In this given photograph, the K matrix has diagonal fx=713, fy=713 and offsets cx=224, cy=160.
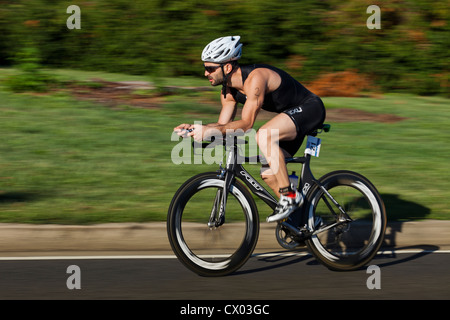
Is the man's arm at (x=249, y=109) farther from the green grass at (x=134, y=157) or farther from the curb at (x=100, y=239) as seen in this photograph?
the green grass at (x=134, y=157)

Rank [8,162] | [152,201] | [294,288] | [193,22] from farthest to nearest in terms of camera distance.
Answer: [193,22] → [8,162] → [152,201] → [294,288]

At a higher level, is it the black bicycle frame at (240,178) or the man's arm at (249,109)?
the man's arm at (249,109)

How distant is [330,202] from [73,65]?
10.6 m

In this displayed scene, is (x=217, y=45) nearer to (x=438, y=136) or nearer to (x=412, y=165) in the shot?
(x=412, y=165)

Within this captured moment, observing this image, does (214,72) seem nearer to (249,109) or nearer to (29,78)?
(249,109)

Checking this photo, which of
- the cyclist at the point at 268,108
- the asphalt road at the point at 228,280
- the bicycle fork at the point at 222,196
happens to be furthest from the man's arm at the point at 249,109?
the asphalt road at the point at 228,280

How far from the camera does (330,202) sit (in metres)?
6.29

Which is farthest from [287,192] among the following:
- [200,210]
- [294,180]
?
[200,210]

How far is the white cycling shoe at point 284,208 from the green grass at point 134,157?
168 centimetres

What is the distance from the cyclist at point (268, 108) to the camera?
5.79 meters

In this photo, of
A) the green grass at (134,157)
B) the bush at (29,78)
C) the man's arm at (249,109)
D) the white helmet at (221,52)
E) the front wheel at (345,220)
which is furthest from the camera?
the bush at (29,78)

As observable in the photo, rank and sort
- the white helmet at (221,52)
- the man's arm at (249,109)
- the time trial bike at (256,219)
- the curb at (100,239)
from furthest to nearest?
the curb at (100,239) < the time trial bike at (256,219) < the white helmet at (221,52) < the man's arm at (249,109)

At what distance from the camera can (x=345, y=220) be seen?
6.30m

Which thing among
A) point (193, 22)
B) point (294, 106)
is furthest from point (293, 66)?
point (294, 106)
